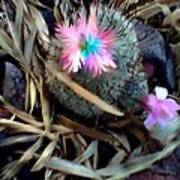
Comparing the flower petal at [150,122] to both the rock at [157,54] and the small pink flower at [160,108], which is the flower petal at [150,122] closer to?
the small pink flower at [160,108]

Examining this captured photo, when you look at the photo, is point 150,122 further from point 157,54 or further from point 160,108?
point 157,54

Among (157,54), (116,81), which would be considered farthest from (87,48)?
(157,54)

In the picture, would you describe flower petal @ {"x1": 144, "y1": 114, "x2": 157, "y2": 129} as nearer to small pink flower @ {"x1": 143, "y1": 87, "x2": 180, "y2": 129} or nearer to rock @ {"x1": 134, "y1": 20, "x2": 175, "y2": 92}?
small pink flower @ {"x1": 143, "y1": 87, "x2": 180, "y2": 129}

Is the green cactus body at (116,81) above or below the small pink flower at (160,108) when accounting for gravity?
above

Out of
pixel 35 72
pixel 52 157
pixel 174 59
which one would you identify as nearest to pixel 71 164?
pixel 52 157

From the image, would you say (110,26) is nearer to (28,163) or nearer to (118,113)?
(118,113)

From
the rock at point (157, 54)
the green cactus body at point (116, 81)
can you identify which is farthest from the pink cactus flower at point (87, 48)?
the rock at point (157, 54)
